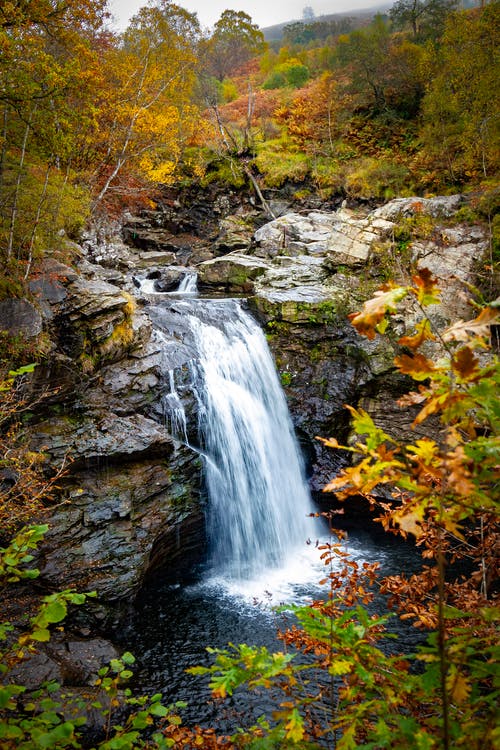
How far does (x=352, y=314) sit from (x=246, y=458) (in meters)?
6.98

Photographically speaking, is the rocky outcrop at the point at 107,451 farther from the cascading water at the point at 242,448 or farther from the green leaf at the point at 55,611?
the green leaf at the point at 55,611

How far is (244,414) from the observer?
336 inches

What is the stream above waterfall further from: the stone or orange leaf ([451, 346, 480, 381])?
orange leaf ([451, 346, 480, 381])

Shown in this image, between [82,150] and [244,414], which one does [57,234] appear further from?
[244,414]

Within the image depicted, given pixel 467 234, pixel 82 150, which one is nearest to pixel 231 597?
pixel 467 234

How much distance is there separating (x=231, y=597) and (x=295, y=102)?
24.2 m

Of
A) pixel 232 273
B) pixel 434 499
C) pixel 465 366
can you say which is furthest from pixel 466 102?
pixel 434 499

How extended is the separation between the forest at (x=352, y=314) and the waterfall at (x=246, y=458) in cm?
155

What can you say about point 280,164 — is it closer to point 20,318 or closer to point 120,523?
point 20,318

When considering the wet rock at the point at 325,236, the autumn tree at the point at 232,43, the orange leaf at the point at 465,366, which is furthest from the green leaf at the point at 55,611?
the autumn tree at the point at 232,43

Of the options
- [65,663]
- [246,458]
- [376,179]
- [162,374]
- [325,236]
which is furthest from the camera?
[376,179]

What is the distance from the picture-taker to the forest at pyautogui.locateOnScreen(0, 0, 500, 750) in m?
1.38

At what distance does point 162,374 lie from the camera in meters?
7.92

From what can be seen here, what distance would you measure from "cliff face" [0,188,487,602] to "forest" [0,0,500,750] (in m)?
0.44
